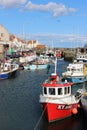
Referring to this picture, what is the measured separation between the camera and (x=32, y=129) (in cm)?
2445

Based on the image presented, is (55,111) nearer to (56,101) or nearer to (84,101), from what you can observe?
(56,101)

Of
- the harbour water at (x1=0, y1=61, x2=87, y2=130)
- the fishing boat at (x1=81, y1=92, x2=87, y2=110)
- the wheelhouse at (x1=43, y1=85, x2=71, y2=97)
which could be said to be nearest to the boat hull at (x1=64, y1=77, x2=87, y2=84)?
the harbour water at (x1=0, y1=61, x2=87, y2=130)

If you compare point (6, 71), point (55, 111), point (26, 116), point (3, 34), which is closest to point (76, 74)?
point (6, 71)

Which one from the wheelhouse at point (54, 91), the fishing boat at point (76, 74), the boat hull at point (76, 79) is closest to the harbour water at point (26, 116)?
the wheelhouse at point (54, 91)

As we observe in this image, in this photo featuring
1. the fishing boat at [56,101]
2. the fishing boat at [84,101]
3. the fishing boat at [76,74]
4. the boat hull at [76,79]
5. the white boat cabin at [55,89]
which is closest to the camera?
the fishing boat at [56,101]

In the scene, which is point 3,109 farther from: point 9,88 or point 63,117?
point 9,88

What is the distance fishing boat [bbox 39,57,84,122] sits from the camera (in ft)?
82.5

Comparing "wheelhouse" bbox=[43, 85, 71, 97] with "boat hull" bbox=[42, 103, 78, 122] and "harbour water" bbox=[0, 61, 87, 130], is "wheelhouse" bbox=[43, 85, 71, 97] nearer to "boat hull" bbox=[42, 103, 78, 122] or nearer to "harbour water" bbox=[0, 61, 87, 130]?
"boat hull" bbox=[42, 103, 78, 122]

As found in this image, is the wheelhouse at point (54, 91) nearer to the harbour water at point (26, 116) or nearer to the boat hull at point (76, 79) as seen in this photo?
the harbour water at point (26, 116)

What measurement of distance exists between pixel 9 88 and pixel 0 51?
4866cm

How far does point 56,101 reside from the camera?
25.3m

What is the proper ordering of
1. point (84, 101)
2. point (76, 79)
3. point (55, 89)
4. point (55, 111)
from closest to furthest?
point (55, 111)
point (55, 89)
point (84, 101)
point (76, 79)

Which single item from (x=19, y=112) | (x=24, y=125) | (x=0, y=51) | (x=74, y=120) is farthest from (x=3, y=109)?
(x=0, y=51)

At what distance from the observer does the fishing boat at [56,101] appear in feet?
82.5
